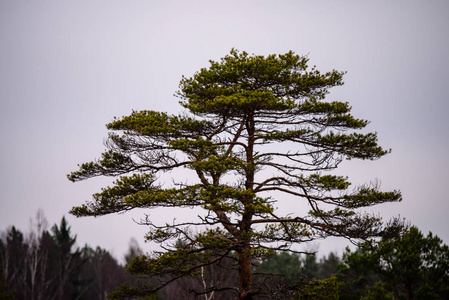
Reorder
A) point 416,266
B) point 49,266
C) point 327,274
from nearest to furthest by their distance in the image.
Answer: point 416,266, point 49,266, point 327,274

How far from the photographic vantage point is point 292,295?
1330cm

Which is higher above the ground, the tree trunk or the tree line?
the tree line

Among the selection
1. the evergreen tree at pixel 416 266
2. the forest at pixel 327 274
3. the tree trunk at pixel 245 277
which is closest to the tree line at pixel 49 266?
the forest at pixel 327 274

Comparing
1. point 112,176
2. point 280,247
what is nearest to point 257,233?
point 280,247

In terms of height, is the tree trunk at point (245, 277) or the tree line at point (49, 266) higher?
the tree line at point (49, 266)

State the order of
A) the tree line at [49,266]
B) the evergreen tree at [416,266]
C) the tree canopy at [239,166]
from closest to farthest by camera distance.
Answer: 1. the tree canopy at [239,166]
2. the evergreen tree at [416,266]
3. the tree line at [49,266]

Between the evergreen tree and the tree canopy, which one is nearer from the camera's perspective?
the tree canopy

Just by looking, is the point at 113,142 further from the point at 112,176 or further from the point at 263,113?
the point at 263,113

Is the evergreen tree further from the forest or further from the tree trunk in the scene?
the tree trunk

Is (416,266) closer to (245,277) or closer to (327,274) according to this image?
(245,277)

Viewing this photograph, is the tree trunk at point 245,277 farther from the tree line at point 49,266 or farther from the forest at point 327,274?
the tree line at point 49,266

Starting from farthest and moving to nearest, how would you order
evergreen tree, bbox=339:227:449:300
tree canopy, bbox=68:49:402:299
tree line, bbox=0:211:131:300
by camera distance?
tree line, bbox=0:211:131:300 < evergreen tree, bbox=339:227:449:300 < tree canopy, bbox=68:49:402:299

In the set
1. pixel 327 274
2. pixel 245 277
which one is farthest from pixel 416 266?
pixel 327 274

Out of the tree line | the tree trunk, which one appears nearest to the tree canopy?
the tree trunk
